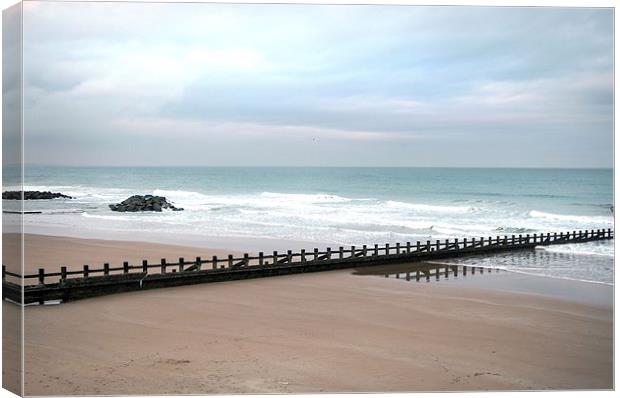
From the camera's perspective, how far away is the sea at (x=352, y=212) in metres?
11.6

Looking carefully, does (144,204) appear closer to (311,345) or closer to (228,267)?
(228,267)

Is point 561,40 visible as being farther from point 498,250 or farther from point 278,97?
point 498,250

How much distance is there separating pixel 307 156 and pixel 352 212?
939cm

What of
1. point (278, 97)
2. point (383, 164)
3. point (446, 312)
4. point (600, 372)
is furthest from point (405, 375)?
point (278, 97)

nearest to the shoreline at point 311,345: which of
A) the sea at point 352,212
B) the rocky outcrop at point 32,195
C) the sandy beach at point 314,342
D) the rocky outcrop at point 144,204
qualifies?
the sandy beach at point 314,342

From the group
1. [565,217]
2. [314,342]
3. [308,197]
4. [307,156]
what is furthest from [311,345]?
[308,197]

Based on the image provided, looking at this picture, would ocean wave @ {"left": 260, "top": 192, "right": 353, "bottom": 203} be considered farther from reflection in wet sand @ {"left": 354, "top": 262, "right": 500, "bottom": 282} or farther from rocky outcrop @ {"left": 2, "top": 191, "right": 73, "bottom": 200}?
rocky outcrop @ {"left": 2, "top": 191, "right": 73, "bottom": 200}

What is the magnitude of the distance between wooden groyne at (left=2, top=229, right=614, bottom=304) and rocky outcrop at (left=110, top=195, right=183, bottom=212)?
754 centimetres

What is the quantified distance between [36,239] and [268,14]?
758 centimetres

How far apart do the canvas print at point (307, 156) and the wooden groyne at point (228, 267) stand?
1.7 inches

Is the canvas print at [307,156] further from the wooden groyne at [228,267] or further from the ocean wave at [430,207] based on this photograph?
the ocean wave at [430,207]

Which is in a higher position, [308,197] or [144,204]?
[308,197]

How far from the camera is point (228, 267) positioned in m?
9.98

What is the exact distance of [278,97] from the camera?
8383mm
